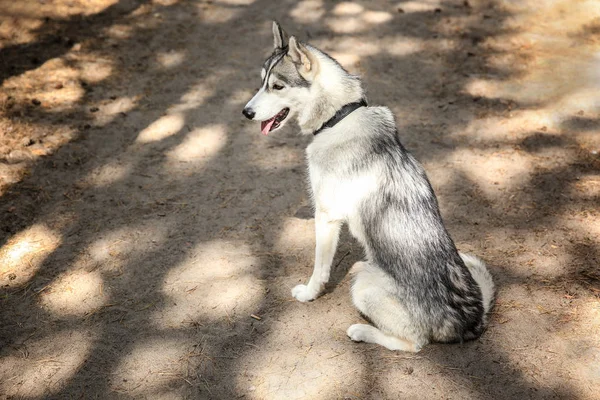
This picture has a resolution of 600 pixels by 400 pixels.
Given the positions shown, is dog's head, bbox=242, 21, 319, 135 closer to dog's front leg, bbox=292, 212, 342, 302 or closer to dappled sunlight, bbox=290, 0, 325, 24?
dog's front leg, bbox=292, 212, 342, 302

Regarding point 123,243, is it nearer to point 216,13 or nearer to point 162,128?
point 162,128

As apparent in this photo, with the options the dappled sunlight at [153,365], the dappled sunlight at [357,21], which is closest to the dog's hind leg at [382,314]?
the dappled sunlight at [153,365]

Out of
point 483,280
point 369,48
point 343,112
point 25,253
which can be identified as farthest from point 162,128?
point 483,280

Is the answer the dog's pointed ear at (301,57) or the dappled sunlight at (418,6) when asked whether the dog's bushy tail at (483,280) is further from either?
the dappled sunlight at (418,6)

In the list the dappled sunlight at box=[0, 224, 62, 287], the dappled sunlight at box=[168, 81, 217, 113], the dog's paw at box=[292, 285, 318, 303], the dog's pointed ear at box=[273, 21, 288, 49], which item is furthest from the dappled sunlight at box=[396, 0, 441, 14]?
the dappled sunlight at box=[0, 224, 62, 287]

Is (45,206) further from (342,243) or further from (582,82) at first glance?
(582,82)

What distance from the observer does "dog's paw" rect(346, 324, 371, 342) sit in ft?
11.5

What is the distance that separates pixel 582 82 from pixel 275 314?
4.84 meters

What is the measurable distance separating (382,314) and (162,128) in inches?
152

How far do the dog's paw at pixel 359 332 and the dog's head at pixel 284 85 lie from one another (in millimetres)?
1630

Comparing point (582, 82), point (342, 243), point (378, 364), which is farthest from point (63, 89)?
point (582, 82)

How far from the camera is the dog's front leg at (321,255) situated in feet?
12.0

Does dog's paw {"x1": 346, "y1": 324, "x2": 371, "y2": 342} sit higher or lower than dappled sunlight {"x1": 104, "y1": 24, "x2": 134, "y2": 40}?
lower

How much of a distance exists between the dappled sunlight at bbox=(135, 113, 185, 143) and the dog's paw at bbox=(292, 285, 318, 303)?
2892mm
